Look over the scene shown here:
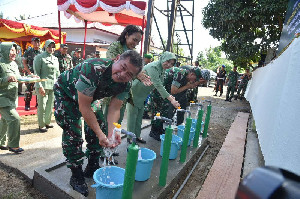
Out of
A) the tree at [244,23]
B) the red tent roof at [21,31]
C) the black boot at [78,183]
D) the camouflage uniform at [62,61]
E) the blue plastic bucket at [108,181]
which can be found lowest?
the black boot at [78,183]

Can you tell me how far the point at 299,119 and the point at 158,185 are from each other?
1858mm

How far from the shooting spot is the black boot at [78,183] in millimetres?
2236

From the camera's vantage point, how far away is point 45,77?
14.6ft

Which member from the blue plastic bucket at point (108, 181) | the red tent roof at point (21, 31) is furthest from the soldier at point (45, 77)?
the red tent roof at point (21, 31)

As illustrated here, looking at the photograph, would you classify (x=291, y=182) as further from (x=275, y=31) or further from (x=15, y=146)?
(x=275, y=31)

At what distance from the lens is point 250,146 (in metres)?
4.58

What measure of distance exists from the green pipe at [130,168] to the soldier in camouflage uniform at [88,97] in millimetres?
221

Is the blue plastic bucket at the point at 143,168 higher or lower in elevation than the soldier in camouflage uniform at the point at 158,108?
lower

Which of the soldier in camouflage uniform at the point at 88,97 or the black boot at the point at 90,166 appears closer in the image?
the soldier in camouflage uniform at the point at 88,97

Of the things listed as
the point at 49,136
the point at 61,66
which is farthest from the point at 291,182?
the point at 61,66

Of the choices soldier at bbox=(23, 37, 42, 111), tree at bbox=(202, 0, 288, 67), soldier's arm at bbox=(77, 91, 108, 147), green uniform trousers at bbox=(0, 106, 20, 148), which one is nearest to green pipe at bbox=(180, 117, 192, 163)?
soldier's arm at bbox=(77, 91, 108, 147)

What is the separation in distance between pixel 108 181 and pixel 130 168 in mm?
589

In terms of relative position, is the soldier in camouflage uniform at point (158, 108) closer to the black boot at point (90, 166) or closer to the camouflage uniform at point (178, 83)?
the camouflage uniform at point (178, 83)

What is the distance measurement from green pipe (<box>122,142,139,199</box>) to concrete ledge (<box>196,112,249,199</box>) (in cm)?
117
